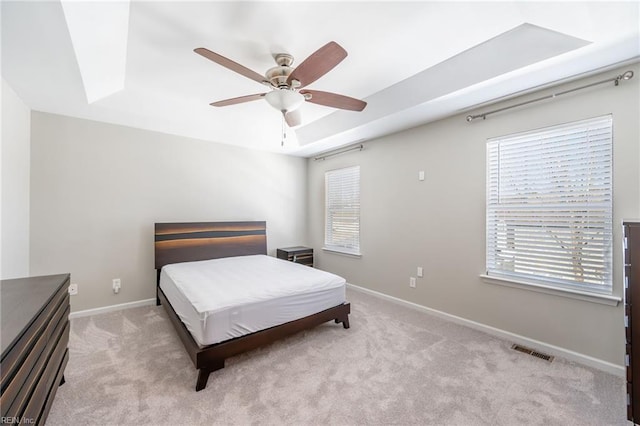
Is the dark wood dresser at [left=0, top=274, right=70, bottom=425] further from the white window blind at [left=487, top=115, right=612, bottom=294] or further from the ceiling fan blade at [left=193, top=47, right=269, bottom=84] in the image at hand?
the white window blind at [left=487, top=115, right=612, bottom=294]

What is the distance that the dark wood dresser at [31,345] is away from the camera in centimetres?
98

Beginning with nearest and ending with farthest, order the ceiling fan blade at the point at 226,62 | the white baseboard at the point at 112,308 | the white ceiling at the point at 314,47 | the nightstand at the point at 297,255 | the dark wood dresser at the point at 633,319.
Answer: the dark wood dresser at the point at 633,319 → the ceiling fan blade at the point at 226,62 → the white ceiling at the point at 314,47 → the white baseboard at the point at 112,308 → the nightstand at the point at 297,255

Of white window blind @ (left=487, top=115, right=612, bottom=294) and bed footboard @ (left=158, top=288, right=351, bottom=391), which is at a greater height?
white window blind @ (left=487, top=115, right=612, bottom=294)

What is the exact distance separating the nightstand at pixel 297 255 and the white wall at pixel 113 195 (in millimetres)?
950

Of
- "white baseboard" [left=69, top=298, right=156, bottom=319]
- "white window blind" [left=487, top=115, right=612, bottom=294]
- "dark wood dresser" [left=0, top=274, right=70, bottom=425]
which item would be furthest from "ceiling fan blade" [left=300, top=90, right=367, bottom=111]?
"white baseboard" [left=69, top=298, right=156, bottom=319]

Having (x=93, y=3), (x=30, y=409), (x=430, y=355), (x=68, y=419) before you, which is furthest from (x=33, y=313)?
(x=430, y=355)

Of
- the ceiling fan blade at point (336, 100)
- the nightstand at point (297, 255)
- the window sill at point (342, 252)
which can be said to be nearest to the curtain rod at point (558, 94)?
the ceiling fan blade at point (336, 100)

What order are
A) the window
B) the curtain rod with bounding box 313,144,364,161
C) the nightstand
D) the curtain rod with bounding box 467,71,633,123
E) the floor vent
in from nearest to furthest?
the curtain rod with bounding box 467,71,633,123, the floor vent, the curtain rod with bounding box 313,144,364,161, the window, the nightstand

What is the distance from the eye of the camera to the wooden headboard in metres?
3.53

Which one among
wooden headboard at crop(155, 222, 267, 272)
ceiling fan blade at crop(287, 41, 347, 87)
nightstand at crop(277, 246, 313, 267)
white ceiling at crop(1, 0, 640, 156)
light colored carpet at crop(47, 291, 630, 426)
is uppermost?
white ceiling at crop(1, 0, 640, 156)

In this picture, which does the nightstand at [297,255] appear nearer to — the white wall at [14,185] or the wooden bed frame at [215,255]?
the wooden bed frame at [215,255]

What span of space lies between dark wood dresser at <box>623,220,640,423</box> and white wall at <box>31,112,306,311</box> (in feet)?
14.1

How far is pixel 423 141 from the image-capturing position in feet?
11.0

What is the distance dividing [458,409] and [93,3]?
3456 millimetres
